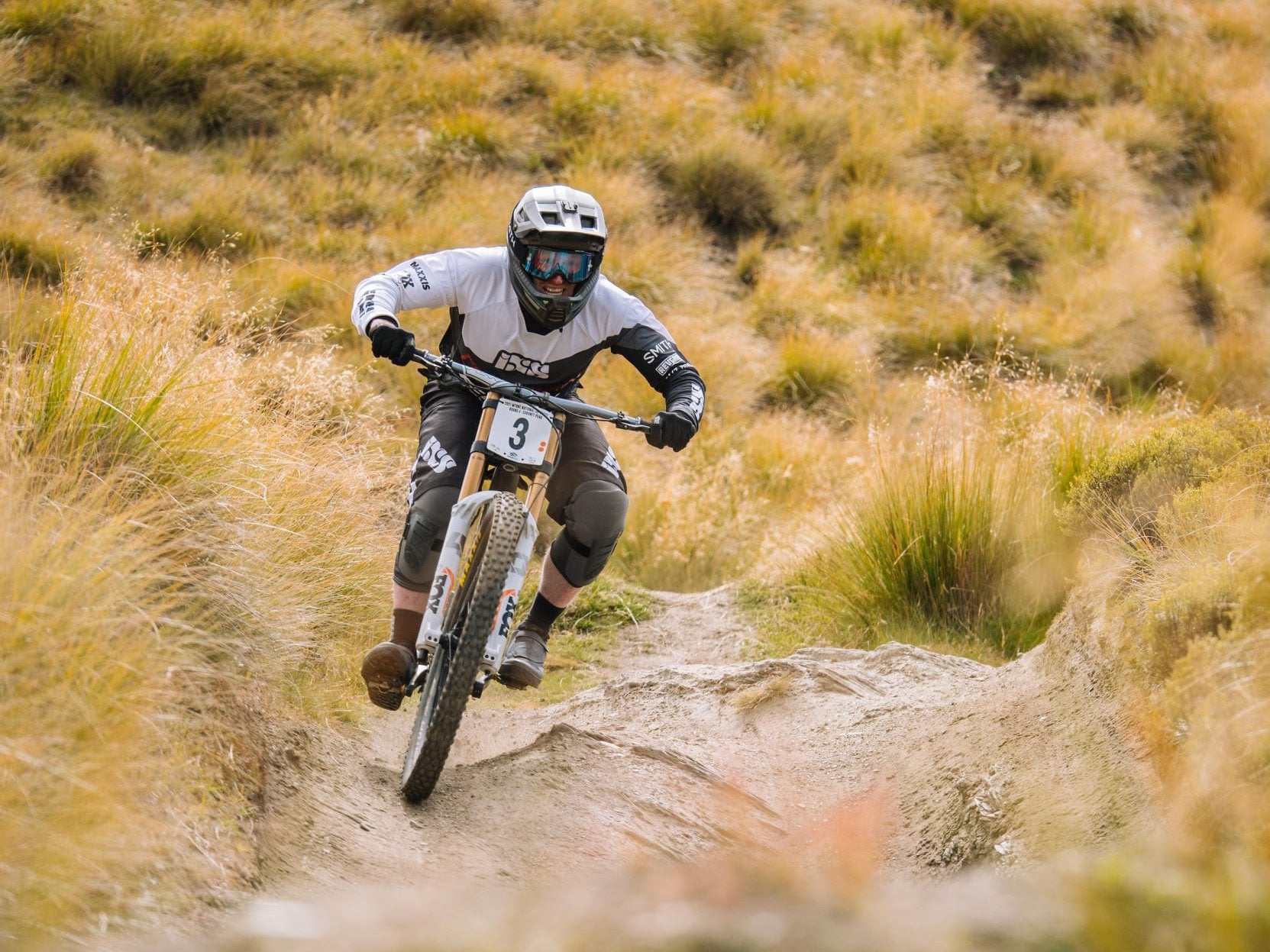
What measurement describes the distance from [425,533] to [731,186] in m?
10.5

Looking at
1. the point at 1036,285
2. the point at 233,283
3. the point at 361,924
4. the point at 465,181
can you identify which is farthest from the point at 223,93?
the point at 361,924

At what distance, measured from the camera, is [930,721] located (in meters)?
4.81

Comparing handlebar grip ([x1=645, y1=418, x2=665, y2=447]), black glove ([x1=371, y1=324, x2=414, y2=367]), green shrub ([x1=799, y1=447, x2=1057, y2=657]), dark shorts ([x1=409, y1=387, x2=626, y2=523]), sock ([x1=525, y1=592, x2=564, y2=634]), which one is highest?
black glove ([x1=371, y1=324, x2=414, y2=367])

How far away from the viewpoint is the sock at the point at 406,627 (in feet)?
14.6

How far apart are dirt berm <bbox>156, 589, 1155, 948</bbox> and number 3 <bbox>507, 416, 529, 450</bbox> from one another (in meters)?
1.23

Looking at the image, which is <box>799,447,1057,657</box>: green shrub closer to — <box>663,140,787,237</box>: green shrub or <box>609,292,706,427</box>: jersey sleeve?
<box>609,292,706,427</box>: jersey sleeve

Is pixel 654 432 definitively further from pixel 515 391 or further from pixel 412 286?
pixel 412 286

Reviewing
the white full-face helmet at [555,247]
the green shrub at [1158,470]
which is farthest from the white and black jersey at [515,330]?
the green shrub at [1158,470]

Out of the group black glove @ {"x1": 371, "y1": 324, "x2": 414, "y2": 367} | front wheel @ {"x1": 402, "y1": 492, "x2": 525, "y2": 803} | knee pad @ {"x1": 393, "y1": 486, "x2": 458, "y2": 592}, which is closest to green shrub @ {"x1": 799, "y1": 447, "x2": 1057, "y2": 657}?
knee pad @ {"x1": 393, "y1": 486, "x2": 458, "y2": 592}

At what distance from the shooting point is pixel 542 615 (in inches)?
191

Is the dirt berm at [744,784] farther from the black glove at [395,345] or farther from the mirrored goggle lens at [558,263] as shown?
the mirrored goggle lens at [558,263]

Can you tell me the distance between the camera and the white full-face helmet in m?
4.33

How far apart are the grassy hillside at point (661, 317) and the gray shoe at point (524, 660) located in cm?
77

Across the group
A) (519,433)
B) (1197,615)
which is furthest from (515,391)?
(1197,615)
